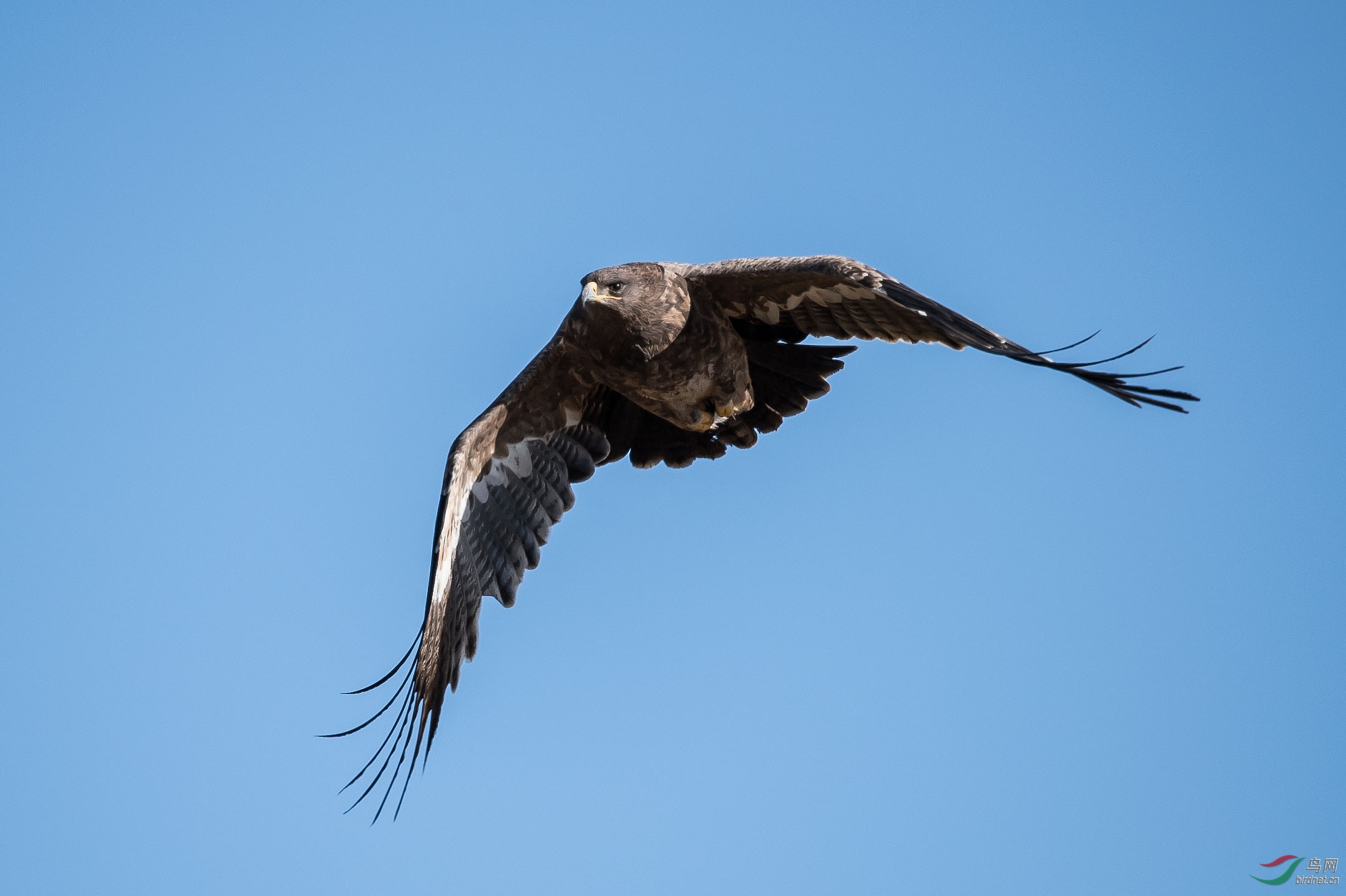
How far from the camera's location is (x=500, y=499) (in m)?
8.01

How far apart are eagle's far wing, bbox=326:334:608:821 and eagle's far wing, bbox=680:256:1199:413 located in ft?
3.37

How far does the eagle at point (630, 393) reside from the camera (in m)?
7.06

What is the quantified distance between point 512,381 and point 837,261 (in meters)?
2.16

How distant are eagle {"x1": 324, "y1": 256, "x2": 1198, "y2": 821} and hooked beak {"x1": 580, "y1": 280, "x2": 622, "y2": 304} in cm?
1

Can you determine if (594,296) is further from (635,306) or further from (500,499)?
(500,499)

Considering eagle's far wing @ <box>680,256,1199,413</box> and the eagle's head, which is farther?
the eagle's head

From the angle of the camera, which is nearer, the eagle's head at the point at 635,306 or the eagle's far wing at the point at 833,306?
the eagle's far wing at the point at 833,306

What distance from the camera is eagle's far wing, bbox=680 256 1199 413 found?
632 centimetres


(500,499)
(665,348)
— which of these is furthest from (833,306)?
(500,499)

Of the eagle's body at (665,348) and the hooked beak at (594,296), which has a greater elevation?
the hooked beak at (594,296)

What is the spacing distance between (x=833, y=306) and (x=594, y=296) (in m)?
1.31

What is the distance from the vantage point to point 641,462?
8109 millimetres

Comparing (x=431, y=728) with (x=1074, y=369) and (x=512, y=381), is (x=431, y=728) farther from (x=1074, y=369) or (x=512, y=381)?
(x=1074, y=369)

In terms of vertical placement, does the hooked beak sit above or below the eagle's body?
above
